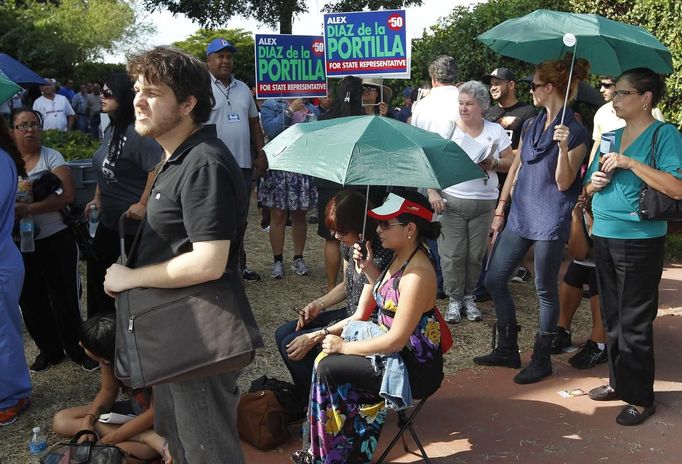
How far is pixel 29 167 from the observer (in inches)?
200

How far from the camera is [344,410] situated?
3576 millimetres

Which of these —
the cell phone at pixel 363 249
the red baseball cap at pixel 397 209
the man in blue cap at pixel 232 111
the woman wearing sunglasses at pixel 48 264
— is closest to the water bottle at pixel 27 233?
the woman wearing sunglasses at pixel 48 264

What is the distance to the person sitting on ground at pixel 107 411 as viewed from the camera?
376 cm

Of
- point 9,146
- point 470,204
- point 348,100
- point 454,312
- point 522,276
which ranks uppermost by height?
point 348,100

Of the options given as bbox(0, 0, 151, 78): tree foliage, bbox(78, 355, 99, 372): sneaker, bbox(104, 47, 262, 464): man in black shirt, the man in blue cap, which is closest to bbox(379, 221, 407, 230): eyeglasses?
bbox(104, 47, 262, 464): man in black shirt

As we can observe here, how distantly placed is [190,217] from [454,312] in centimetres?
401

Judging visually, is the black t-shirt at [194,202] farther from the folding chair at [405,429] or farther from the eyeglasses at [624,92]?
the eyeglasses at [624,92]

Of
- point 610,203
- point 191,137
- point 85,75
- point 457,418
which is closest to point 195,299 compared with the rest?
point 191,137

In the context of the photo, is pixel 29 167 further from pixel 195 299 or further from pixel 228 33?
pixel 228 33

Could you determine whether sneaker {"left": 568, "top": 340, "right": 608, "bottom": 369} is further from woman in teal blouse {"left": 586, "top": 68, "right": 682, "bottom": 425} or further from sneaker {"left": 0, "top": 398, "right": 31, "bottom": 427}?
sneaker {"left": 0, "top": 398, "right": 31, "bottom": 427}

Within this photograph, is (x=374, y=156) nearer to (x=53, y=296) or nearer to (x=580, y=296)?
(x=580, y=296)

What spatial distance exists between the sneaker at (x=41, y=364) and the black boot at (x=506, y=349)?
9.88 ft

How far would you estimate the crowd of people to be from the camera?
2.65 m

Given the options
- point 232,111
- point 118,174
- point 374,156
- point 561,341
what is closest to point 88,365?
point 118,174
